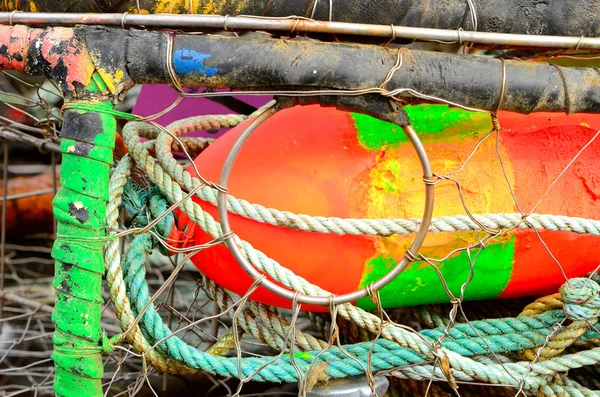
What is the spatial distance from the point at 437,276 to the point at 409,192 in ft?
0.46

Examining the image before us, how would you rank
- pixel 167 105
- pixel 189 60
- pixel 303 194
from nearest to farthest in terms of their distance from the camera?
pixel 189 60 → pixel 303 194 → pixel 167 105

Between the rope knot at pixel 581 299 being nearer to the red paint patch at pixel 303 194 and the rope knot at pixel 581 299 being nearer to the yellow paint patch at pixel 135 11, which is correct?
the red paint patch at pixel 303 194

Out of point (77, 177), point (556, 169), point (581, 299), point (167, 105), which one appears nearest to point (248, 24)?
point (77, 177)

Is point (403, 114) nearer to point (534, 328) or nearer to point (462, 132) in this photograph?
A: point (462, 132)

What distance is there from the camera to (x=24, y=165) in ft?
7.11

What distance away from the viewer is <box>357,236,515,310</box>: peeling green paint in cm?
91

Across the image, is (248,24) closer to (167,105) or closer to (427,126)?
(427,126)

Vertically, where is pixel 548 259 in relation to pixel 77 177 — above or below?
below

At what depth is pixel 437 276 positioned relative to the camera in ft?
3.07

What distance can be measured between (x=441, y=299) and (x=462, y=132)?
0.27m

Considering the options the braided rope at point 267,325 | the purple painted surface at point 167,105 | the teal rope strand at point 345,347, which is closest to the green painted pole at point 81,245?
the teal rope strand at point 345,347

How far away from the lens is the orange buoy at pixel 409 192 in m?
0.89

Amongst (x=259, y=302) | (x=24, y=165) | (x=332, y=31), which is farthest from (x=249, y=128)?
(x=24, y=165)

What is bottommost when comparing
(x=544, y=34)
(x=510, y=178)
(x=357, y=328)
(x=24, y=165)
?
(x=24, y=165)
